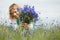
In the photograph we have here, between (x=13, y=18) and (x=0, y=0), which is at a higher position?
(x=0, y=0)

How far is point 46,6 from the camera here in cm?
131

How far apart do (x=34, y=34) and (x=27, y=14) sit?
0.72ft

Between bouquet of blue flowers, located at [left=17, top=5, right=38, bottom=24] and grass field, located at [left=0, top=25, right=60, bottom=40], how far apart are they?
0.40ft

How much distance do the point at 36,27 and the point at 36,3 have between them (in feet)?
0.83

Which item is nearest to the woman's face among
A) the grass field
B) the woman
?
the woman

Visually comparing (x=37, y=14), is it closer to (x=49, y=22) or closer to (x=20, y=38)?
(x=49, y=22)

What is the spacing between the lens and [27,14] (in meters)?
1.29

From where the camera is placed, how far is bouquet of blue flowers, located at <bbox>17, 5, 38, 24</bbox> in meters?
1.29

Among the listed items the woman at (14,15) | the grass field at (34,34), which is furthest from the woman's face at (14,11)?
the grass field at (34,34)

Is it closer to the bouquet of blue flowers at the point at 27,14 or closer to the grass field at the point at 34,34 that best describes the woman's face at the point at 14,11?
the bouquet of blue flowers at the point at 27,14

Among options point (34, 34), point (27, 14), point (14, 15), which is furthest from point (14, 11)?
point (34, 34)

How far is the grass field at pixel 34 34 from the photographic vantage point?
1.26 metres

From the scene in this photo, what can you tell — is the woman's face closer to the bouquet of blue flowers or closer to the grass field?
the bouquet of blue flowers

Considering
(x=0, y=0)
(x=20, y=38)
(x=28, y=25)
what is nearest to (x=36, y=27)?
(x=28, y=25)
